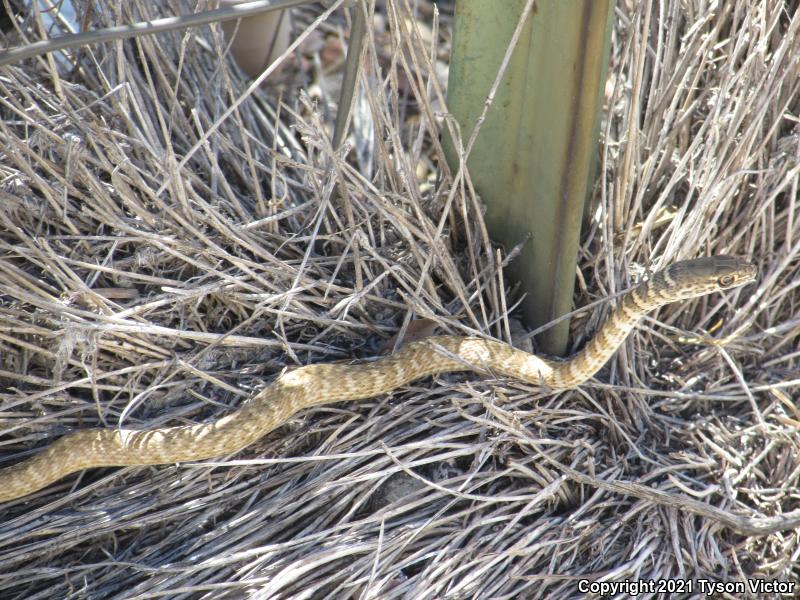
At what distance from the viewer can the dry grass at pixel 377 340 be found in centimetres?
235

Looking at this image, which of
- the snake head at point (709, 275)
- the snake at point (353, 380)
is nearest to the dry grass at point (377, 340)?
the snake at point (353, 380)

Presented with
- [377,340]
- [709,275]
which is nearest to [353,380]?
[377,340]

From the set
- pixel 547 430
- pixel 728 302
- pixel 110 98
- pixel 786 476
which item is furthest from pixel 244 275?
pixel 786 476

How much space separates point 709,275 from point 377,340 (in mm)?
1095

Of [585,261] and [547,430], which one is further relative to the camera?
[585,261]

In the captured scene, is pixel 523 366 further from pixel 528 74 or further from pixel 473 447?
pixel 528 74

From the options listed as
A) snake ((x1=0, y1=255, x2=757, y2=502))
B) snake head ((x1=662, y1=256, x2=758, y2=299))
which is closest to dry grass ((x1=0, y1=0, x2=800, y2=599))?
snake ((x1=0, y1=255, x2=757, y2=502))

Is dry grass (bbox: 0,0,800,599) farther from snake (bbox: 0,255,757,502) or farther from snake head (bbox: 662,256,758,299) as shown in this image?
snake head (bbox: 662,256,758,299)

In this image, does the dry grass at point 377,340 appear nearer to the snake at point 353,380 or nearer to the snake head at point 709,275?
the snake at point 353,380

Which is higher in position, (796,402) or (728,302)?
(728,302)

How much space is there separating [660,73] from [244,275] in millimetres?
1589

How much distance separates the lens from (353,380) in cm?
254

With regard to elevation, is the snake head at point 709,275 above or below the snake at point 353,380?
above

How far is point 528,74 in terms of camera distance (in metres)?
2.53
